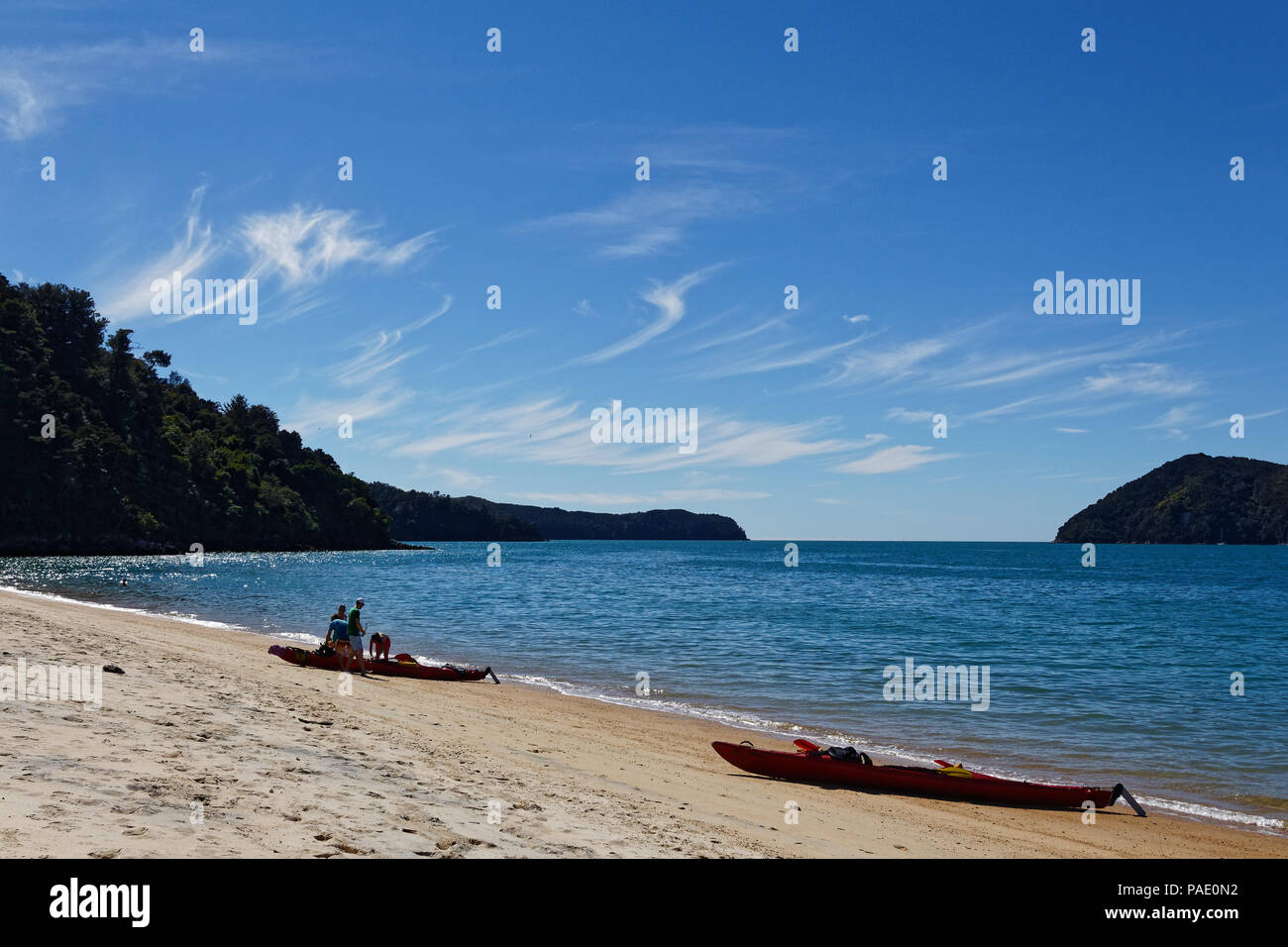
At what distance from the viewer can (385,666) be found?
803 inches

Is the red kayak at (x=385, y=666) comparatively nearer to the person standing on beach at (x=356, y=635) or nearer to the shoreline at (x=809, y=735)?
the person standing on beach at (x=356, y=635)

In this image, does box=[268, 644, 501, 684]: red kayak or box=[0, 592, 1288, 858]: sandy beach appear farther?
box=[268, 644, 501, 684]: red kayak

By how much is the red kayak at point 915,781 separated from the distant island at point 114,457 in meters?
101

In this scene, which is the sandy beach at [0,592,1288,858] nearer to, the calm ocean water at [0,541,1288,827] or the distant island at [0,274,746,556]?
the calm ocean water at [0,541,1288,827]

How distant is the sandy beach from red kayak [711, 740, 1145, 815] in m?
0.28

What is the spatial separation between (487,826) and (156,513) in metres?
116

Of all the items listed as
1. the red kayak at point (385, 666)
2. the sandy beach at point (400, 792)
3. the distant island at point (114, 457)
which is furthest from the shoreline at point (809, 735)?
the distant island at point (114, 457)

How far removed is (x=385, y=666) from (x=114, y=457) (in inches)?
3746

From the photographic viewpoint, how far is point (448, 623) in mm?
36406

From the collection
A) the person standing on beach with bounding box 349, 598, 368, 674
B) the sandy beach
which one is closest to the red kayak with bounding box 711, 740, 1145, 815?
the sandy beach

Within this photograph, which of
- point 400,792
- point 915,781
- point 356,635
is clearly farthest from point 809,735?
point 356,635

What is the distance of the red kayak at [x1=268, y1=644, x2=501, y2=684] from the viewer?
19969 mm

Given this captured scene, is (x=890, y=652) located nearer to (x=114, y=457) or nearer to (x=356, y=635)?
(x=356, y=635)
